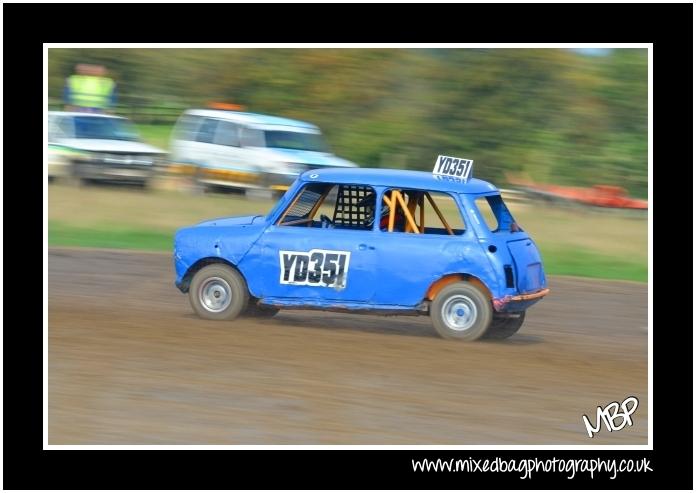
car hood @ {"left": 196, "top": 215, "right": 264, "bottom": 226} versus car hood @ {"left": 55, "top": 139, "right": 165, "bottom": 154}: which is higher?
car hood @ {"left": 55, "top": 139, "right": 165, "bottom": 154}

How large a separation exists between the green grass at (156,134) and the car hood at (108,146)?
8.66 ft

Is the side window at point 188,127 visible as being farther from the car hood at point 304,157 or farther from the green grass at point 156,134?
the car hood at point 304,157

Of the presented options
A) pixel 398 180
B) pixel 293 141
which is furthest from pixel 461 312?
pixel 293 141

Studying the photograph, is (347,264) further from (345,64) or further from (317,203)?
(345,64)

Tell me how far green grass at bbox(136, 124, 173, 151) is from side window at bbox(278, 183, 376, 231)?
642 inches

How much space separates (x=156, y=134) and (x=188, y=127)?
343 centimetres

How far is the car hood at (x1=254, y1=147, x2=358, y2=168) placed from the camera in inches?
922

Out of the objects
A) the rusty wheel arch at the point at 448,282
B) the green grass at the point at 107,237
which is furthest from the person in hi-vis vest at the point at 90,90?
the rusty wheel arch at the point at 448,282

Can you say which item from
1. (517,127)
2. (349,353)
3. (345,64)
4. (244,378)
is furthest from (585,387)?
(345,64)

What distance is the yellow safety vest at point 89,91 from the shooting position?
28.5 metres

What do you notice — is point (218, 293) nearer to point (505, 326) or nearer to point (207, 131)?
point (505, 326)

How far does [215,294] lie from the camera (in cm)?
1141

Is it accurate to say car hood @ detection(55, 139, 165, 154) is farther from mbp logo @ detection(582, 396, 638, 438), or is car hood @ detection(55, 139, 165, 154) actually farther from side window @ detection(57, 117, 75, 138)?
mbp logo @ detection(582, 396, 638, 438)

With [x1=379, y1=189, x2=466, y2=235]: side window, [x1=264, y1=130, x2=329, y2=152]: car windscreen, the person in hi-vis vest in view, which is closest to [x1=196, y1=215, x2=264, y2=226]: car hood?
[x1=379, y1=189, x2=466, y2=235]: side window
